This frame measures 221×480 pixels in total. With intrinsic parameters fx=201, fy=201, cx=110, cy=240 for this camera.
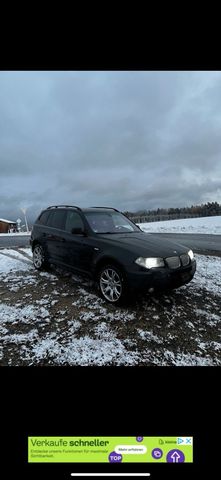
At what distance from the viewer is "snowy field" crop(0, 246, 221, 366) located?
2205 millimetres

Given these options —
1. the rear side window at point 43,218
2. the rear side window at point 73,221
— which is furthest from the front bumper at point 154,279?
the rear side window at point 43,218

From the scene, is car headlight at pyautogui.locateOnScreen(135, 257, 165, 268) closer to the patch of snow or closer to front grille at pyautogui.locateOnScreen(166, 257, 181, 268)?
Answer: front grille at pyautogui.locateOnScreen(166, 257, 181, 268)

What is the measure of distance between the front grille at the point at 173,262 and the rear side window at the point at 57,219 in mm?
2580

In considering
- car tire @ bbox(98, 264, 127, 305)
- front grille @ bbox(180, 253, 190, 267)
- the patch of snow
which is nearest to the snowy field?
the patch of snow

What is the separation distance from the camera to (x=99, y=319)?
299 centimetres

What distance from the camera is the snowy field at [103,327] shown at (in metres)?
2.21

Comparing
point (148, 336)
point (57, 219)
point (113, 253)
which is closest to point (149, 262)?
point (113, 253)

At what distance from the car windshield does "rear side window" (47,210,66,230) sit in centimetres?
80

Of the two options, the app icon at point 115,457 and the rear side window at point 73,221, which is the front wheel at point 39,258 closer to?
the rear side window at point 73,221

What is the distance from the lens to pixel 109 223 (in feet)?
14.1
